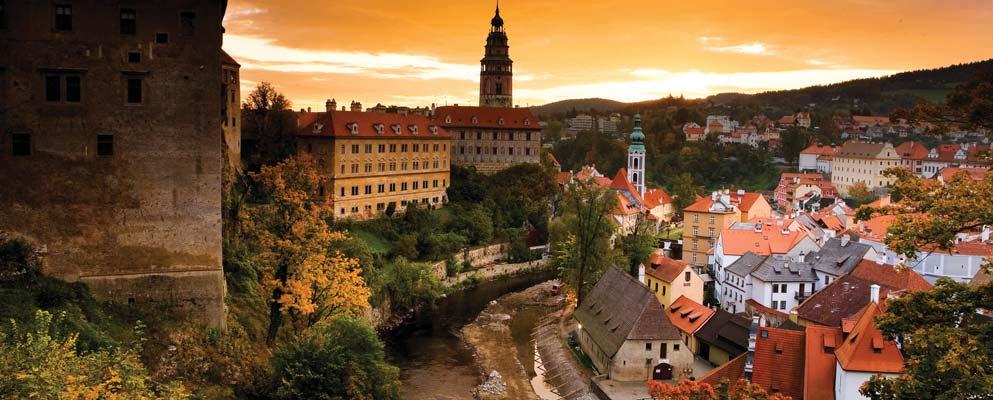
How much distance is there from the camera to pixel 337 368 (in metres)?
21.0

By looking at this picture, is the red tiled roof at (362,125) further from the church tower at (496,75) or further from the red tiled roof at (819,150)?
the red tiled roof at (819,150)

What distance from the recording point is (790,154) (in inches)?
4491

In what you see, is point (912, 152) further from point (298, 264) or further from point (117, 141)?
point (117, 141)

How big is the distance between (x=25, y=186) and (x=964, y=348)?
72.6 ft

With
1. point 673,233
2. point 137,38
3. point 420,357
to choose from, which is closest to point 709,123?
point 673,233

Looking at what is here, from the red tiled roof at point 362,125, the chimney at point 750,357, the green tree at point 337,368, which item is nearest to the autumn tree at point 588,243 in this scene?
the chimney at point 750,357

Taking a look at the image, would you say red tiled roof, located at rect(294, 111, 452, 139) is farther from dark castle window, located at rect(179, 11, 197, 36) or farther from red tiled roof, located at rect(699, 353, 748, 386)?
red tiled roof, located at rect(699, 353, 748, 386)

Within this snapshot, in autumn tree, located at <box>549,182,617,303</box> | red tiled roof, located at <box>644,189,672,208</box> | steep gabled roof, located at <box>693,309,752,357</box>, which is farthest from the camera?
red tiled roof, located at <box>644,189,672,208</box>

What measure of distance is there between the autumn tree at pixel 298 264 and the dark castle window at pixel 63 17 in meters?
8.78

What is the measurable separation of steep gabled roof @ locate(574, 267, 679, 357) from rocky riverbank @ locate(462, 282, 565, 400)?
3.64 m

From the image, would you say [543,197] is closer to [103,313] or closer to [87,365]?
[103,313]

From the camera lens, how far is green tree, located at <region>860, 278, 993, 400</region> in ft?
33.9

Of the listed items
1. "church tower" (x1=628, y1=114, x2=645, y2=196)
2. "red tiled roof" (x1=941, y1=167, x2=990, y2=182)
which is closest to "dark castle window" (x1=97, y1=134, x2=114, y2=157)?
"red tiled roof" (x1=941, y1=167, x2=990, y2=182)

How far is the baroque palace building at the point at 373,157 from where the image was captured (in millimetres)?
47925
